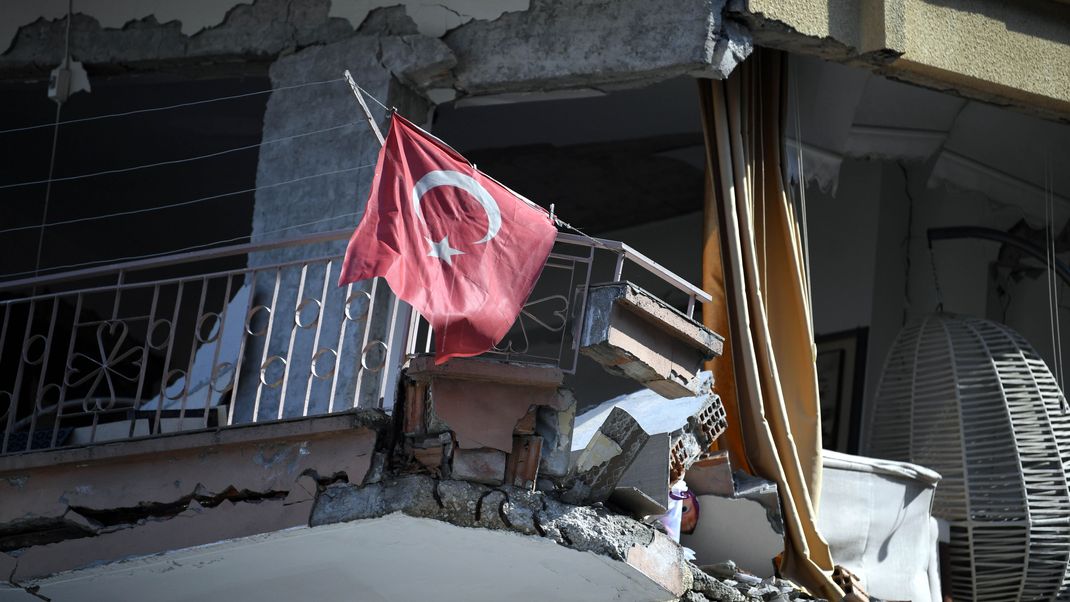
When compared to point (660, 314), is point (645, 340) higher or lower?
lower

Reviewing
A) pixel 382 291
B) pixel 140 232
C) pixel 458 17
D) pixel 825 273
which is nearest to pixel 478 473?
pixel 382 291

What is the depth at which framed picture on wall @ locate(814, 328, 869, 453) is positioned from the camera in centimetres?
1116

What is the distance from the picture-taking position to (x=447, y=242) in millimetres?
6852

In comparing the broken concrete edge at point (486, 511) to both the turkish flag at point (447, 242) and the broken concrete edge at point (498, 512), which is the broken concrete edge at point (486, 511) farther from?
the turkish flag at point (447, 242)

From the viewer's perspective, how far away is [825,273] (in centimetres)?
1170

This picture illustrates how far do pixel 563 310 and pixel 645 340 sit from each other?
1.30 metres

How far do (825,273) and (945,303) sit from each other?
90 centimetres

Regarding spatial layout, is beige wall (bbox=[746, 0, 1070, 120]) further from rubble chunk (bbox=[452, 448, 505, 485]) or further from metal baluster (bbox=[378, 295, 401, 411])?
rubble chunk (bbox=[452, 448, 505, 485])

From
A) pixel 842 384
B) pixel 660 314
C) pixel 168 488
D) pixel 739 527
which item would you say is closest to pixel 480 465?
pixel 660 314

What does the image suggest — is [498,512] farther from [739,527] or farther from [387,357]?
[739,527]

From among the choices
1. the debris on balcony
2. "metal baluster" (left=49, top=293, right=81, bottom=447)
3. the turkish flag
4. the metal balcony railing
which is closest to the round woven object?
the metal balcony railing

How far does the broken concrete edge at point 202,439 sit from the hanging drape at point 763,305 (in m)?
2.58

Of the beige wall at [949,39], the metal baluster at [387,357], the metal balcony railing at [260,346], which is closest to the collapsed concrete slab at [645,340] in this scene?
the metal balcony railing at [260,346]

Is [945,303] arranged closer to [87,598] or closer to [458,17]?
[458,17]
